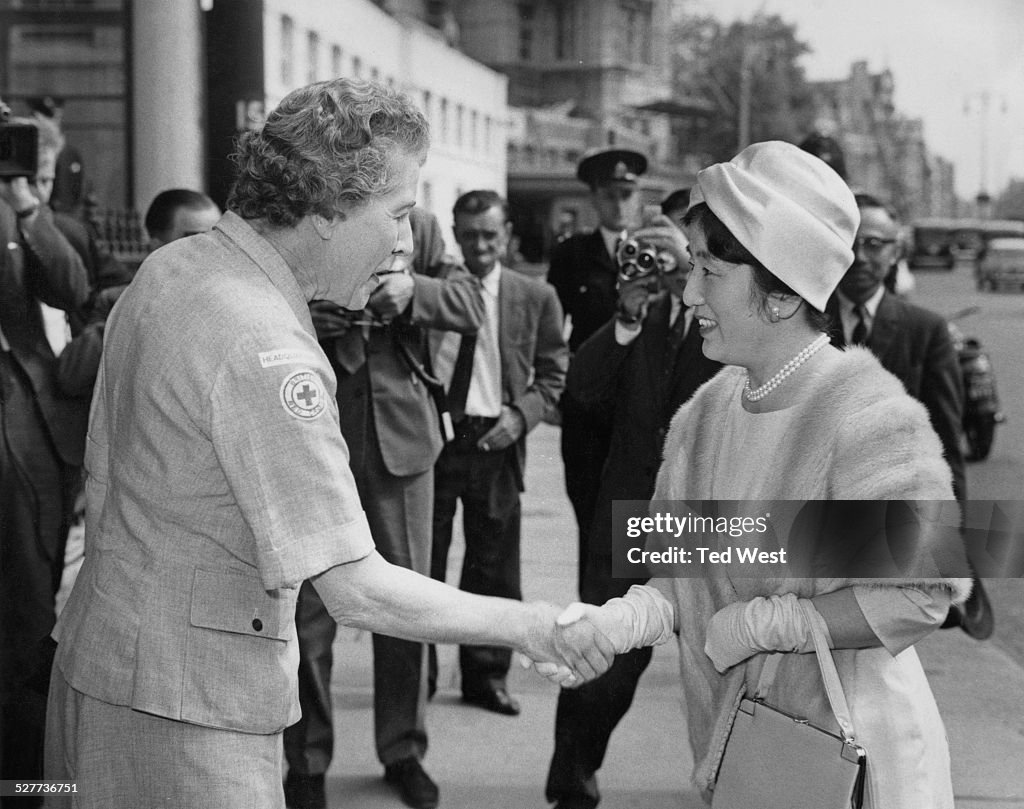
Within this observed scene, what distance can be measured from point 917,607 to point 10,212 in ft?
10.8

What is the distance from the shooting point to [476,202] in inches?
189

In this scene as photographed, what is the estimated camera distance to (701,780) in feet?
7.30

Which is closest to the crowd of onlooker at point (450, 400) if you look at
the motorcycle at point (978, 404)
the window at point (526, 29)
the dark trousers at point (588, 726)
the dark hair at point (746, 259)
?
the dark trousers at point (588, 726)

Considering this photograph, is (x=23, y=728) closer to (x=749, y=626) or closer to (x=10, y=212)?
(x=10, y=212)

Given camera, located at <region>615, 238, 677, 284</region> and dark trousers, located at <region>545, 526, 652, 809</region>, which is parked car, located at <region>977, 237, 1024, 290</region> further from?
dark trousers, located at <region>545, 526, 652, 809</region>

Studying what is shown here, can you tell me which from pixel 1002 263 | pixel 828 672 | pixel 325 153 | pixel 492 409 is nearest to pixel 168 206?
pixel 492 409

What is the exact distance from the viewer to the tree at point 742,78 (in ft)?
10.5

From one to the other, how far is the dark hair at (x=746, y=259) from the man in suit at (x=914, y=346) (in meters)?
1.92

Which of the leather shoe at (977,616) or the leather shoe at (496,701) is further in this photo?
the leather shoe at (496,701)

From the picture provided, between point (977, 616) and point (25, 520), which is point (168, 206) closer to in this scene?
point (25, 520)

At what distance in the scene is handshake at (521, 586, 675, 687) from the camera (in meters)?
2.18

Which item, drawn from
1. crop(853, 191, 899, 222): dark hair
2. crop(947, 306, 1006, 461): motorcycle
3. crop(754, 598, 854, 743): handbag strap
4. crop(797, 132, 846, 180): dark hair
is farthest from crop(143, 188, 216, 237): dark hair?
crop(947, 306, 1006, 461): motorcycle

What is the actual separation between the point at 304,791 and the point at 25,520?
3.84ft

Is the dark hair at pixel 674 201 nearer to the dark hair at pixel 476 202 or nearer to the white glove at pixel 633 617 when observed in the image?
the dark hair at pixel 476 202
